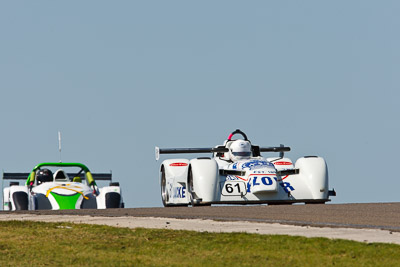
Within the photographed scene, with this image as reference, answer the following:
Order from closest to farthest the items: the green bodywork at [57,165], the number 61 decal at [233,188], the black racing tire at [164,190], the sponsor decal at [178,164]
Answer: the number 61 decal at [233,188] → the sponsor decal at [178,164] → the black racing tire at [164,190] → the green bodywork at [57,165]

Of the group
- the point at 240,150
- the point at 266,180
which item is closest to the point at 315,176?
the point at 266,180

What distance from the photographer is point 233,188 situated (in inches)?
1061

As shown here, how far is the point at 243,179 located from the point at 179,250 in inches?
601

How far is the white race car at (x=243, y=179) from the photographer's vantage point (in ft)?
87.7

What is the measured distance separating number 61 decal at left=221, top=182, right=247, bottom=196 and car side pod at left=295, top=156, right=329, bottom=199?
227 cm

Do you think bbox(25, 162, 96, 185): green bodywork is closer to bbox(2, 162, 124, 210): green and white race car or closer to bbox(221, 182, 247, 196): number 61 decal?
bbox(2, 162, 124, 210): green and white race car

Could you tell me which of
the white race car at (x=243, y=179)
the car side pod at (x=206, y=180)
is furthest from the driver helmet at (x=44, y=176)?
the car side pod at (x=206, y=180)

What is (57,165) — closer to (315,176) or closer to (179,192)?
(179,192)

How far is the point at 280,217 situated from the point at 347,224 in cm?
253

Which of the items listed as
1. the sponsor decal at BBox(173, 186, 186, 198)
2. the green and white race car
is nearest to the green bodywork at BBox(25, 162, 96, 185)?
the green and white race car

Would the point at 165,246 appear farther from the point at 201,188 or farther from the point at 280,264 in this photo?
the point at 201,188

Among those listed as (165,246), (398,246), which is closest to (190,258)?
(165,246)

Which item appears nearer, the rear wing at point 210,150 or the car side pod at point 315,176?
the car side pod at point 315,176

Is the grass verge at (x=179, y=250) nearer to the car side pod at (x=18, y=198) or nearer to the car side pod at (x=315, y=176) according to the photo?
the car side pod at (x=315, y=176)
